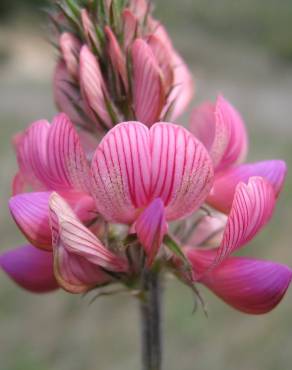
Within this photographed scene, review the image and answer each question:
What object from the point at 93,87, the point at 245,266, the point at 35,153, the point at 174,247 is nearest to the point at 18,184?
the point at 35,153

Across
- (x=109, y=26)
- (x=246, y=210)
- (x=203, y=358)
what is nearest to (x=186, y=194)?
(x=246, y=210)

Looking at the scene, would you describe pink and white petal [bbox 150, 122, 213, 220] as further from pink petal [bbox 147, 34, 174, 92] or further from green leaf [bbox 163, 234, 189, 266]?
pink petal [bbox 147, 34, 174, 92]

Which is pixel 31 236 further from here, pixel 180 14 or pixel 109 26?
pixel 180 14

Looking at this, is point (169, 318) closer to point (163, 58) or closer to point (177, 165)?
point (163, 58)

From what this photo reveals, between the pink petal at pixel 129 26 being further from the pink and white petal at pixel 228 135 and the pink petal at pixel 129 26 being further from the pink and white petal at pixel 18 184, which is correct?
the pink and white petal at pixel 18 184

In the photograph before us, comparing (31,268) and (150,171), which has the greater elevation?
(150,171)

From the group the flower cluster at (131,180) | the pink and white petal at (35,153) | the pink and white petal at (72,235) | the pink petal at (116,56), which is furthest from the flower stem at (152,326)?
the pink petal at (116,56)
